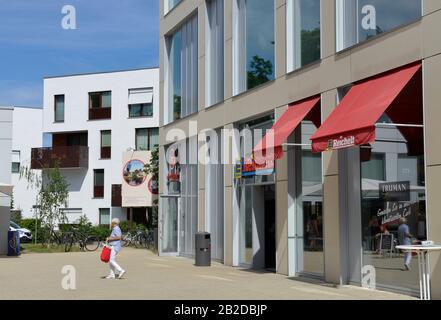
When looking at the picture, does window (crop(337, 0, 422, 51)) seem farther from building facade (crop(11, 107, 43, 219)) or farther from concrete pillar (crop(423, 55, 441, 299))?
building facade (crop(11, 107, 43, 219))

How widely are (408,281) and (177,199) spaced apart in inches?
627

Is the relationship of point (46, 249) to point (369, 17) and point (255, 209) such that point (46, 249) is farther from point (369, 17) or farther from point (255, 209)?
point (369, 17)

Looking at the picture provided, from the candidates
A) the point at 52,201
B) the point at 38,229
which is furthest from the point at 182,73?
the point at 38,229

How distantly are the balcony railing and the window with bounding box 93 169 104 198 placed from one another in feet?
13.3

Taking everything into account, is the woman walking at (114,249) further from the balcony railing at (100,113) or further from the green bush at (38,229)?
the balcony railing at (100,113)

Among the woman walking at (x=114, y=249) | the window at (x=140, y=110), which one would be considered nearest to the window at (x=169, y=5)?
the woman walking at (x=114, y=249)

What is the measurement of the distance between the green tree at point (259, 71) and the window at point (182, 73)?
5484 mm

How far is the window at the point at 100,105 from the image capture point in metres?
53.1

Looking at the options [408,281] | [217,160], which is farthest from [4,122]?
[408,281]

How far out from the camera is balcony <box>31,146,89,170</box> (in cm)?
5250

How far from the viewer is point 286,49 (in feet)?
62.8

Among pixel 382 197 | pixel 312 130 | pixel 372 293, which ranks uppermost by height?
pixel 312 130

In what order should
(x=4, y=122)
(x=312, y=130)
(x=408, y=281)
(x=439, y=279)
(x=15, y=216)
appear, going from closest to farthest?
(x=439, y=279) < (x=408, y=281) < (x=312, y=130) < (x=4, y=122) < (x=15, y=216)
